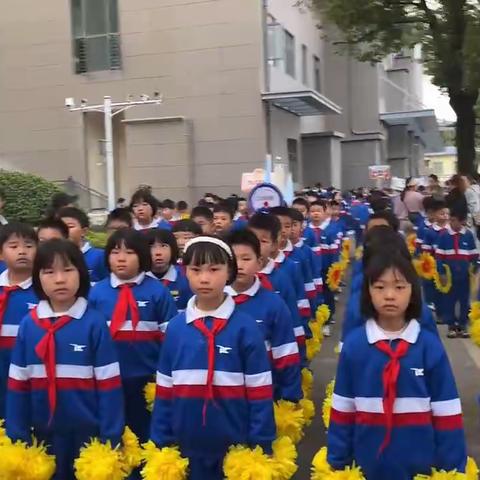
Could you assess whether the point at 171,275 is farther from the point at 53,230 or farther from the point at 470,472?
the point at 470,472

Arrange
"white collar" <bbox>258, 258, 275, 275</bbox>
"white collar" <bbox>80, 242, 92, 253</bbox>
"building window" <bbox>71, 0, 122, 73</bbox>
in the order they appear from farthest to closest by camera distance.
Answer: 1. "building window" <bbox>71, 0, 122, 73</bbox>
2. "white collar" <bbox>80, 242, 92, 253</bbox>
3. "white collar" <bbox>258, 258, 275, 275</bbox>

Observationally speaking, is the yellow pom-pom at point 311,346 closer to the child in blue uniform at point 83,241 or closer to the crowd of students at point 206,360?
the crowd of students at point 206,360

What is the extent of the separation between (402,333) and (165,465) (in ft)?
3.75

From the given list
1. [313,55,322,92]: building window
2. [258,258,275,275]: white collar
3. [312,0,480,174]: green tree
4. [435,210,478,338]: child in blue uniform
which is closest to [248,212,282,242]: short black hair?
[258,258,275,275]: white collar

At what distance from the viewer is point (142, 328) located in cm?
438

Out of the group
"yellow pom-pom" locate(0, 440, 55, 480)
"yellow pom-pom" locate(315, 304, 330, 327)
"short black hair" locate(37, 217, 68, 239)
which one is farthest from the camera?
"yellow pom-pom" locate(315, 304, 330, 327)

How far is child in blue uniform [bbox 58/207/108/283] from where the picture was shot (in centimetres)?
571

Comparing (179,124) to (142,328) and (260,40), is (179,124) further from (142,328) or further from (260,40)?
(142,328)

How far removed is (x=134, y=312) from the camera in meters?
4.36

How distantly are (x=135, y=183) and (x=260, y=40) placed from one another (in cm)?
551

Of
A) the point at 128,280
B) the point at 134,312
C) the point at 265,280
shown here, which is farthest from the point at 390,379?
the point at 265,280

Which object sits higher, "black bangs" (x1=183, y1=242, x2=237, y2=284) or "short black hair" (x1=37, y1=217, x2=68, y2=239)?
"short black hair" (x1=37, y1=217, x2=68, y2=239)

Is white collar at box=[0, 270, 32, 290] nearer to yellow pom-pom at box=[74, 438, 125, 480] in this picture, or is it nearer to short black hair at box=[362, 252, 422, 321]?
yellow pom-pom at box=[74, 438, 125, 480]

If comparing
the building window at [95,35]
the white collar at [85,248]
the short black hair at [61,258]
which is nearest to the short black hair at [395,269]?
the short black hair at [61,258]
